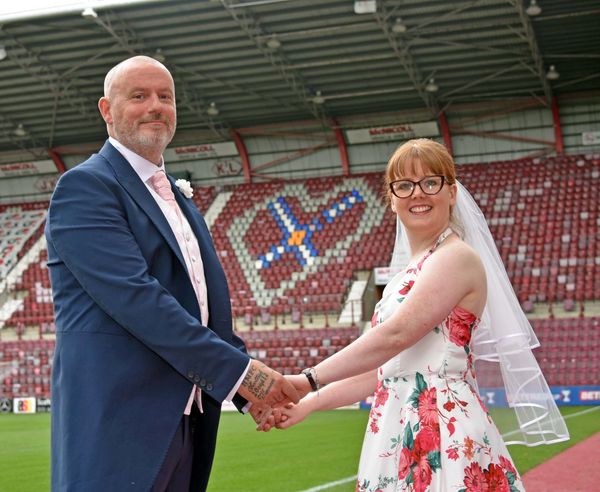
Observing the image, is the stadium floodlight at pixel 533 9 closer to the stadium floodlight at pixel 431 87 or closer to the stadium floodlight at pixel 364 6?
the stadium floodlight at pixel 364 6

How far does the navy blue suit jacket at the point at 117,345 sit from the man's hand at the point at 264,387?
0.09 m

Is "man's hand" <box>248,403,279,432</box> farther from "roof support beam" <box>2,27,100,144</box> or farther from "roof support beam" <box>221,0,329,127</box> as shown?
"roof support beam" <box>2,27,100,144</box>

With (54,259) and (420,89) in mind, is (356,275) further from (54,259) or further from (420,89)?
(54,259)

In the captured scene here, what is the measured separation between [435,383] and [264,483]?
6.60 metres

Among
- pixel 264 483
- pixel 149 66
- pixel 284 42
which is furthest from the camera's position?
pixel 284 42

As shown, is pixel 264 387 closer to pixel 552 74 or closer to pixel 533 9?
pixel 533 9

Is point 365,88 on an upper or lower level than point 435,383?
upper

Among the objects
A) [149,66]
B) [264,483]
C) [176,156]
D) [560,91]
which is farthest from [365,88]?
[149,66]

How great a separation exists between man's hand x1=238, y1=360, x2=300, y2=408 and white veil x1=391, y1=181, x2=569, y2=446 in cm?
74

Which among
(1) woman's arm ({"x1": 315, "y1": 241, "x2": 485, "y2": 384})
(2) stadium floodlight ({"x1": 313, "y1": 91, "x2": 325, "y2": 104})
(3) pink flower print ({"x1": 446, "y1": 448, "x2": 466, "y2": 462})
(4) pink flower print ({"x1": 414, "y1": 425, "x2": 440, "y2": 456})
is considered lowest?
(3) pink flower print ({"x1": 446, "y1": 448, "x2": 466, "y2": 462})

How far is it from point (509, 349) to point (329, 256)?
90.1 feet

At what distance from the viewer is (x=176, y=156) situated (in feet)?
122

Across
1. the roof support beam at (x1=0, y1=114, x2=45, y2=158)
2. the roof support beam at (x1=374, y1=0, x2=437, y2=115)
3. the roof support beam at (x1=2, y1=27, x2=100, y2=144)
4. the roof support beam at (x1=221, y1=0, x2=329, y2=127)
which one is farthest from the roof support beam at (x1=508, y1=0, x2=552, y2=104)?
the roof support beam at (x1=0, y1=114, x2=45, y2=158)

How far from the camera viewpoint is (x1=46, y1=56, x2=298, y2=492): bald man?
3201 millimetres
